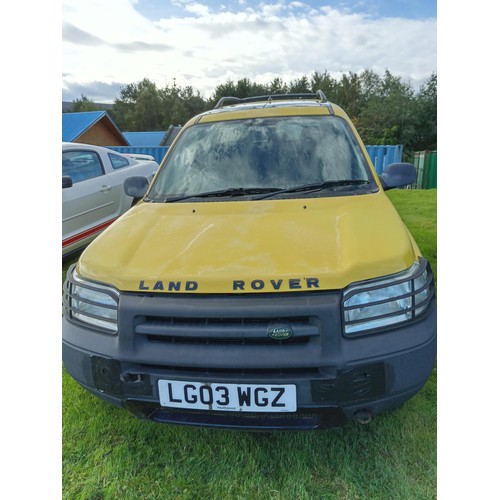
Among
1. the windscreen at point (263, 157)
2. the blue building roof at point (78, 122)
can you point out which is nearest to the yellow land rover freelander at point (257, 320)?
the windscreen at point (263, 157)

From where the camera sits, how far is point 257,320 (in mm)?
1623

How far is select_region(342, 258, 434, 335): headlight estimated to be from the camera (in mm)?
1645

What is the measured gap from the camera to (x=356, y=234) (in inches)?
74.9

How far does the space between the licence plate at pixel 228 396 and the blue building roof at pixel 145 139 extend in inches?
1049

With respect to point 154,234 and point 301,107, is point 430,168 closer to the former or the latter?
point 301,107

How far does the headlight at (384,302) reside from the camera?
1645mm

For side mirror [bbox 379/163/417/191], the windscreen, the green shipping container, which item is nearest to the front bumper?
the windscreen

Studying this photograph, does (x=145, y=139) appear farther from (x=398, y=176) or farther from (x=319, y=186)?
(x=319, y=186)

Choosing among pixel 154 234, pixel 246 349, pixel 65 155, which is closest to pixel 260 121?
pixel 154 234

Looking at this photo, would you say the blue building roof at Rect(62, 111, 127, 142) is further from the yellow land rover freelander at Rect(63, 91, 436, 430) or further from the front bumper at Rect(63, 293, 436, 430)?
the front bumper at Rect(63, 293, 436, 430)

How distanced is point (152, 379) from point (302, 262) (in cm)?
83

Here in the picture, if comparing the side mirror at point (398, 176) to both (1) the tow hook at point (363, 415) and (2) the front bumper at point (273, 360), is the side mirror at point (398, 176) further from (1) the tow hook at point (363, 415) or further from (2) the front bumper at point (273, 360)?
(1) the tow hook at point (363, 415)

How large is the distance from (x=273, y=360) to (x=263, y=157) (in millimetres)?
1518

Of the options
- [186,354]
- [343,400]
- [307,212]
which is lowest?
[343,400]
